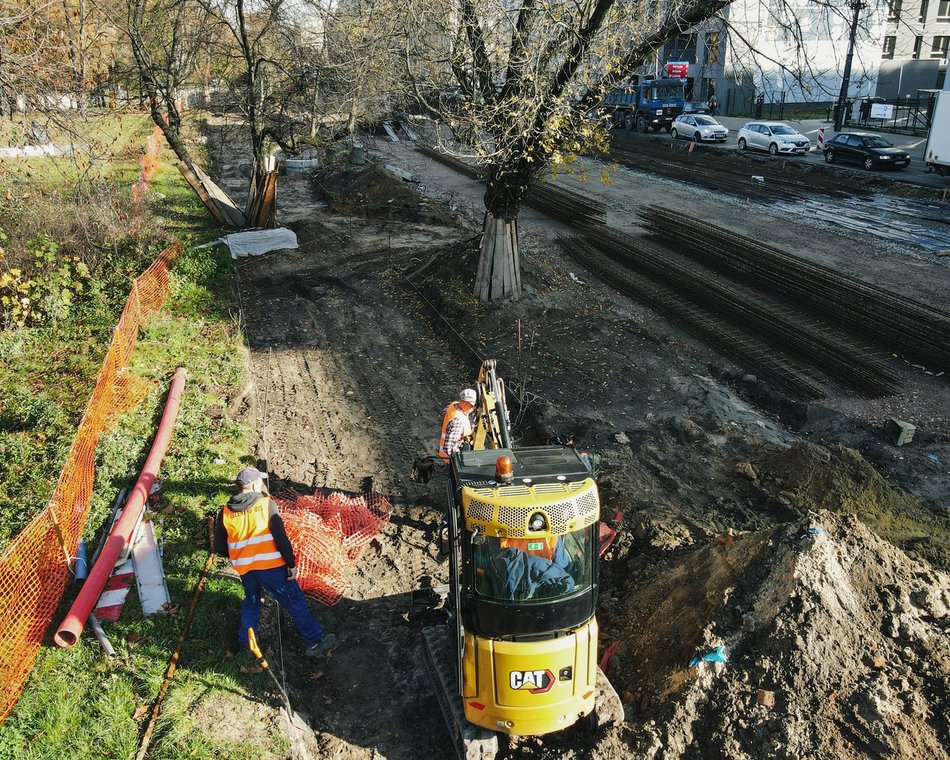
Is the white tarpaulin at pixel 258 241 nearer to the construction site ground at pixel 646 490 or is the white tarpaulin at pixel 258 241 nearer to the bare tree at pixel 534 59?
the construction site ground at pixel 646 490

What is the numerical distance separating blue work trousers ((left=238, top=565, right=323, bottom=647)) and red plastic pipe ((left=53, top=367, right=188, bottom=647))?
1.41 meters

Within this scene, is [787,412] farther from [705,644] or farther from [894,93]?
[894,93]

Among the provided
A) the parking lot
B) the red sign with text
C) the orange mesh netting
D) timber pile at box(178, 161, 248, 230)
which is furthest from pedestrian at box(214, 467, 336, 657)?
the red sign with text

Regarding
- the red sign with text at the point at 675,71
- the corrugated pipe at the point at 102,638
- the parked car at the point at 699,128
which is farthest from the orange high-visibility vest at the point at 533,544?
the red sign with text at the point at 675,71

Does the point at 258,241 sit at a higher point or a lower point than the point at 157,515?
higher

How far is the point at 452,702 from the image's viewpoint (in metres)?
6.07

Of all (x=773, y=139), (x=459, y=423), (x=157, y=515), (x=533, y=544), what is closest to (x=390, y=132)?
(x=773, y=139)

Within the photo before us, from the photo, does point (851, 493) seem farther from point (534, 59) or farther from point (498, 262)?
point (534, 59)

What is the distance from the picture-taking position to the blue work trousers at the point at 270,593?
664 cm

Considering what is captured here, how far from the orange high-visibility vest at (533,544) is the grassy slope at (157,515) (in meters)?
2.69

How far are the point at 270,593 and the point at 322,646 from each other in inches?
33.6

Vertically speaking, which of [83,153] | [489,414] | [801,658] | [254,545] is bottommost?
[801,658]

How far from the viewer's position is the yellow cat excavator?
5.31m

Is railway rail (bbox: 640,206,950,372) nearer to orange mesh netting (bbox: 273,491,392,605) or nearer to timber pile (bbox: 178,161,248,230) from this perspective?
orange mesh netting (bbox: 273,491,392,605)
